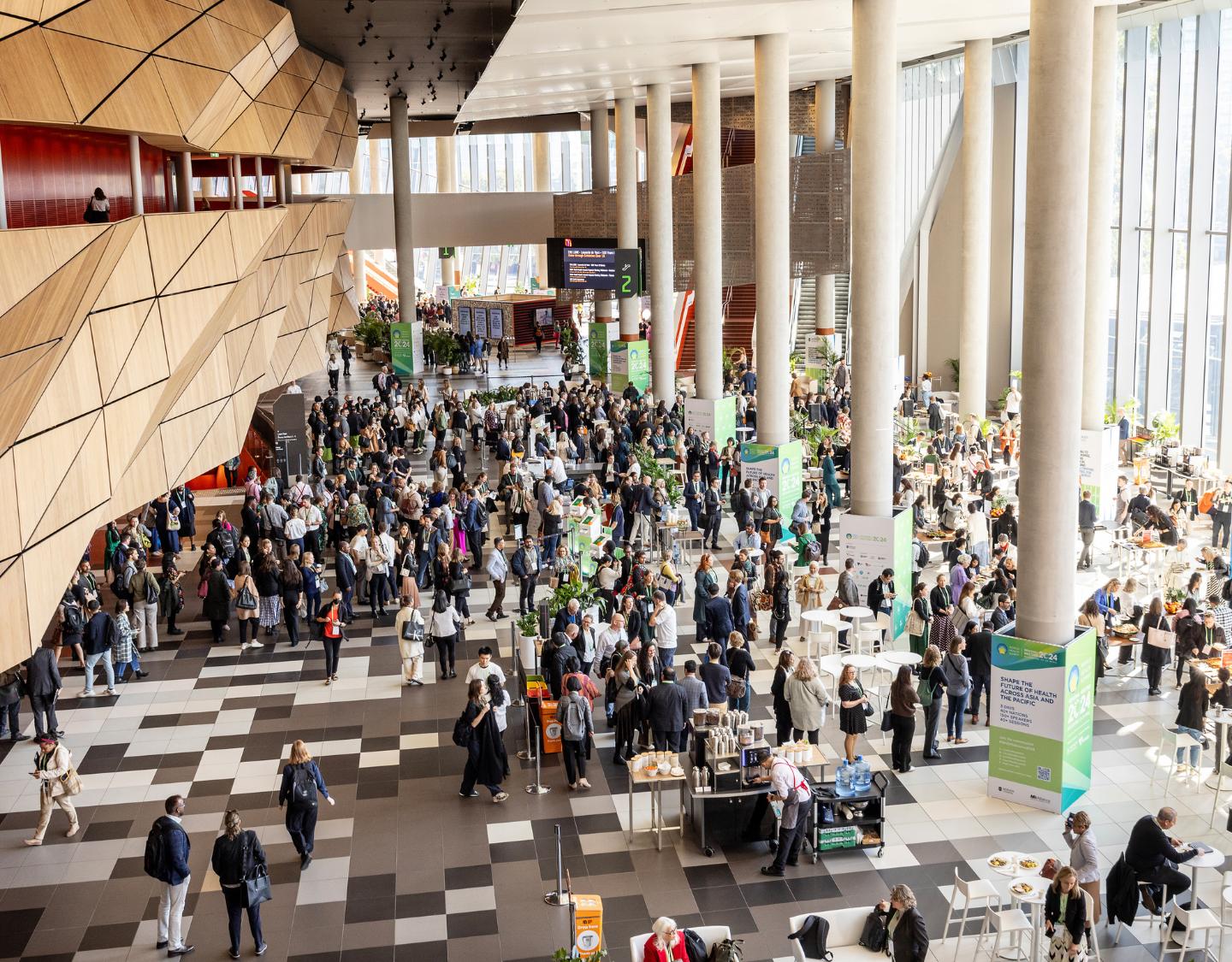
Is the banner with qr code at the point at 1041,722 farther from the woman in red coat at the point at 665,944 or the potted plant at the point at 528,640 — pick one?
the potted plant at the point at 528,640

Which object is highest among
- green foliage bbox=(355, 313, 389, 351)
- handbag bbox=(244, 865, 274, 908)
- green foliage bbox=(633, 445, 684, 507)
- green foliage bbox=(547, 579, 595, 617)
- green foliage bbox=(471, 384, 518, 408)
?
green foliage bbox=(355, 313, 389, 351)

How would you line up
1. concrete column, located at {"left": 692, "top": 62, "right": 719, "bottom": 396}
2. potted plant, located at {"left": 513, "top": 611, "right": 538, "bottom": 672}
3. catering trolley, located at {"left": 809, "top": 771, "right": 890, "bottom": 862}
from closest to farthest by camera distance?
catering trolley, located at {"left": 809, "top": 771, "right": 890, "bottom": 862}, potted plant, located at {"left": 513, "top": 611, "right": 538, "bottom": 672}, concrete column, located at {"left": 692, "top": 62, "right": 719, "bottom": 396}

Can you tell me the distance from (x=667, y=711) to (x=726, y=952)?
3987mm

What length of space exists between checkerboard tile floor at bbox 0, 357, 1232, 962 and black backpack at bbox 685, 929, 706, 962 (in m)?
1.19

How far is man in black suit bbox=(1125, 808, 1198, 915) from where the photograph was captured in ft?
30.2

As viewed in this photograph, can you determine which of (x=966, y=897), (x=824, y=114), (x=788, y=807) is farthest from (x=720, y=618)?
(x=824, y=114)

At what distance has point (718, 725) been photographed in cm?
1142

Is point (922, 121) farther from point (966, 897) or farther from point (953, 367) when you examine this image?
point (966, 897)

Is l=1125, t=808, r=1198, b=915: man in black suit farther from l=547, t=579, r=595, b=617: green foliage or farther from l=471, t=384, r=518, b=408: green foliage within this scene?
l=471, t=384, r=518, b=408: green foliage

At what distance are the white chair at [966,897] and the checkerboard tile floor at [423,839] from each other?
11 cm

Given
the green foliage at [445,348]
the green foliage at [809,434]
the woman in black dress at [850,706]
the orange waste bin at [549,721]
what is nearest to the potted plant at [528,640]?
the orange waste bin at [549,721]

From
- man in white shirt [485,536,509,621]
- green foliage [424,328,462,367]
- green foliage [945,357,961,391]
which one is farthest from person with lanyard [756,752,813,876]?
green foliage [424,328,462,367]

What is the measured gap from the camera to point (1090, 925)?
8.49 m

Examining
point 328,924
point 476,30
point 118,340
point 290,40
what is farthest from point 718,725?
point 476,30
